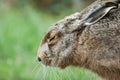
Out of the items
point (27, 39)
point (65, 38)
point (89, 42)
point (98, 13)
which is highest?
point (27, 39)

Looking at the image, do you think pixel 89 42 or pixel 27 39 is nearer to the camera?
pixel 89 42

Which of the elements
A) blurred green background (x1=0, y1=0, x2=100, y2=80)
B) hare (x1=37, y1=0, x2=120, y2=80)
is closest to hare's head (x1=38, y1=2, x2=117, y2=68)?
hare (x1=37, y1=0, x2=120, y2=80)

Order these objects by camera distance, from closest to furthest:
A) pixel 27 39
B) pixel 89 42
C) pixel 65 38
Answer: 1. pixel 89 42
2. pixel 65 38
3. pixel 27 39

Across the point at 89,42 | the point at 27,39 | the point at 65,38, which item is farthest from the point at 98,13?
the point at 27,39

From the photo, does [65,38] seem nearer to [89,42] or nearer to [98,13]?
[89,42]

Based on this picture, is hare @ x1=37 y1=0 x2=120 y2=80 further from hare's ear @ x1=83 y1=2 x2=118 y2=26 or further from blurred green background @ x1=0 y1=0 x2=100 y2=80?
blurred green background @ x1=0 y1=0 x2=100 y2=80

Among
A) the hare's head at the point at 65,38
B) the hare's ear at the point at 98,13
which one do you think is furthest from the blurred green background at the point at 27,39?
the hare's ear at the point at 98,13

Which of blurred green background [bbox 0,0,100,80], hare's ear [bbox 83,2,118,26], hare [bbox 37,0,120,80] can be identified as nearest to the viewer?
hare [bbox 37,0,120,80]
